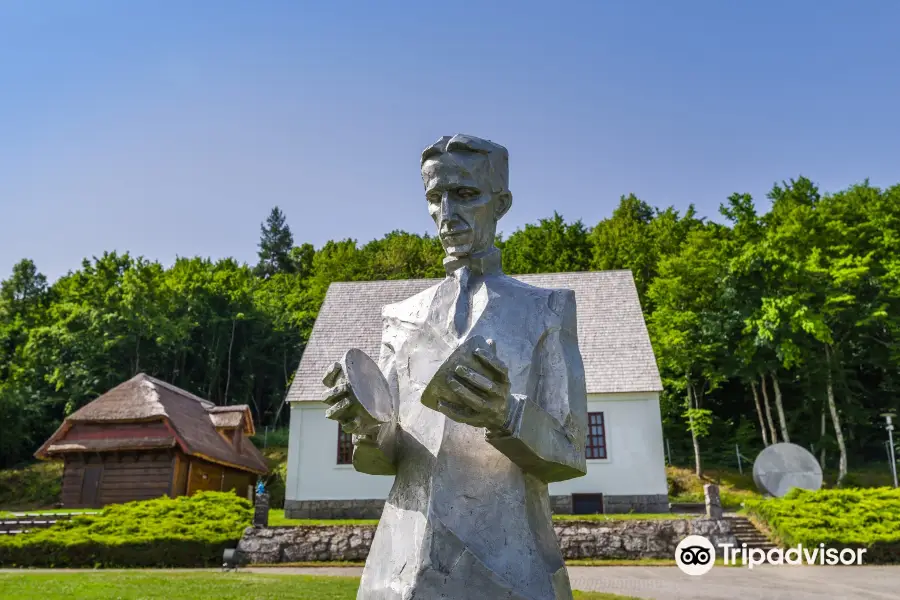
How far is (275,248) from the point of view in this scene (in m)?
75.4

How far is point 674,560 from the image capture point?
1750cm

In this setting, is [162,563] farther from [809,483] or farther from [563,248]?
[563,248]

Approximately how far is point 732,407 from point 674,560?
25.5 m

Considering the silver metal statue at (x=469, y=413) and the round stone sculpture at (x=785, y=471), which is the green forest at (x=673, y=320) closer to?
the round stone sculpture at (x=785, y=471)

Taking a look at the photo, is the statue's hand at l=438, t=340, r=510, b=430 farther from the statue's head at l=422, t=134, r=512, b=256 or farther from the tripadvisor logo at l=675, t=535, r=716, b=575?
the tripadvisor logo at l=675, t=535, r=716, b=575

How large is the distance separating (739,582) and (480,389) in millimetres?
14392

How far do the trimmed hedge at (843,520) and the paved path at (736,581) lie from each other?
77 cm

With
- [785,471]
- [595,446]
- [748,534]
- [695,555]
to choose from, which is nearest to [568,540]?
[695,555]

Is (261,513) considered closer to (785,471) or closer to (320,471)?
(320,471)

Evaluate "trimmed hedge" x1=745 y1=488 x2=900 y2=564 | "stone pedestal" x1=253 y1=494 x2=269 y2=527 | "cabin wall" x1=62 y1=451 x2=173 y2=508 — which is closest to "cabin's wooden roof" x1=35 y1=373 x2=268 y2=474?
"cabin wall" x1=62 y1=451 x2=173 y2=508

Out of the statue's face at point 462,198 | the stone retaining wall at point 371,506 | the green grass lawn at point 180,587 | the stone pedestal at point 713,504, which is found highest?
the statue's face at point 462,198

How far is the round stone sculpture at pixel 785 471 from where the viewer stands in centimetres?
2266

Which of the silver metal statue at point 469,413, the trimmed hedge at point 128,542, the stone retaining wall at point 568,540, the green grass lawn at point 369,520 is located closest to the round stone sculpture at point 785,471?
the green grass lawn at point 369,520

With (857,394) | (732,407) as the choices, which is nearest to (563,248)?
(732,407)
